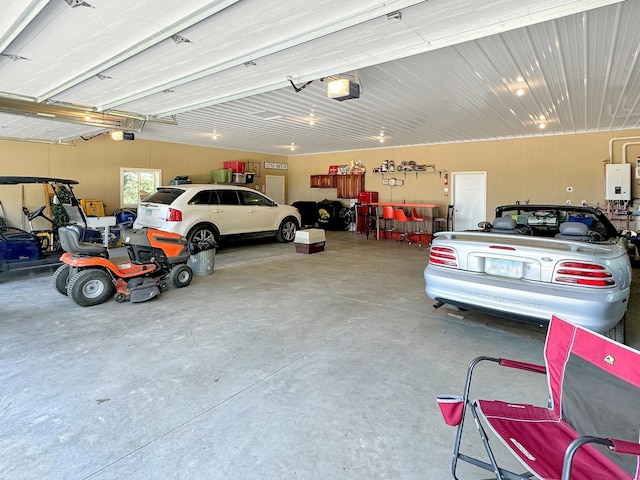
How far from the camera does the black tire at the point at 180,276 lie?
5.09 metres

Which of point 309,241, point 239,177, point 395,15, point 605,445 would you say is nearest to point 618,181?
point 309,241

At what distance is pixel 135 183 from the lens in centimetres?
1038

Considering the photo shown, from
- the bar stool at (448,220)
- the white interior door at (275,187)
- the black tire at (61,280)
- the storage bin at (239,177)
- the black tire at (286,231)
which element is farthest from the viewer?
the white interior door at (275,187)

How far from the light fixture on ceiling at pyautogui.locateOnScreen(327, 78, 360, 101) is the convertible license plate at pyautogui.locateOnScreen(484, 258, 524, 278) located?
252 centimetres

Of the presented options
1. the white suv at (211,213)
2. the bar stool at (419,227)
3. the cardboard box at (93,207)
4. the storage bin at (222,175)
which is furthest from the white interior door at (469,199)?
the cardboard box at (93,207)

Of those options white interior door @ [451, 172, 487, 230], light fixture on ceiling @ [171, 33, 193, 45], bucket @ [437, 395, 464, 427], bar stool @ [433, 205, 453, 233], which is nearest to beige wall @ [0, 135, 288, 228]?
bar stool @ [433, 205, 453, 233]

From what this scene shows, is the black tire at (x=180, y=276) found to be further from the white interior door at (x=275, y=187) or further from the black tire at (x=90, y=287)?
the white interior door at (x=275, y=187)

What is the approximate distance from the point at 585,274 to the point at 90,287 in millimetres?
4881

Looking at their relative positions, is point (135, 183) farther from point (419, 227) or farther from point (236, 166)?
point (419, 227)

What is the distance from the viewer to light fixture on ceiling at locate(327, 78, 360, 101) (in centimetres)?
436

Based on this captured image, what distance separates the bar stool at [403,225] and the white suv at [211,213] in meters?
3.03

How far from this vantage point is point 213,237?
7.85 meters

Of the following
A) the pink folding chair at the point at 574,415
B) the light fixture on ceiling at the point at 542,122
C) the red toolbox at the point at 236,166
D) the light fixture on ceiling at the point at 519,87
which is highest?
the light fixture on ceiling at the point at 542,122

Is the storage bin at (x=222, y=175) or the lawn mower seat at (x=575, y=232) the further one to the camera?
the storage bin at (x=222, y=175)
